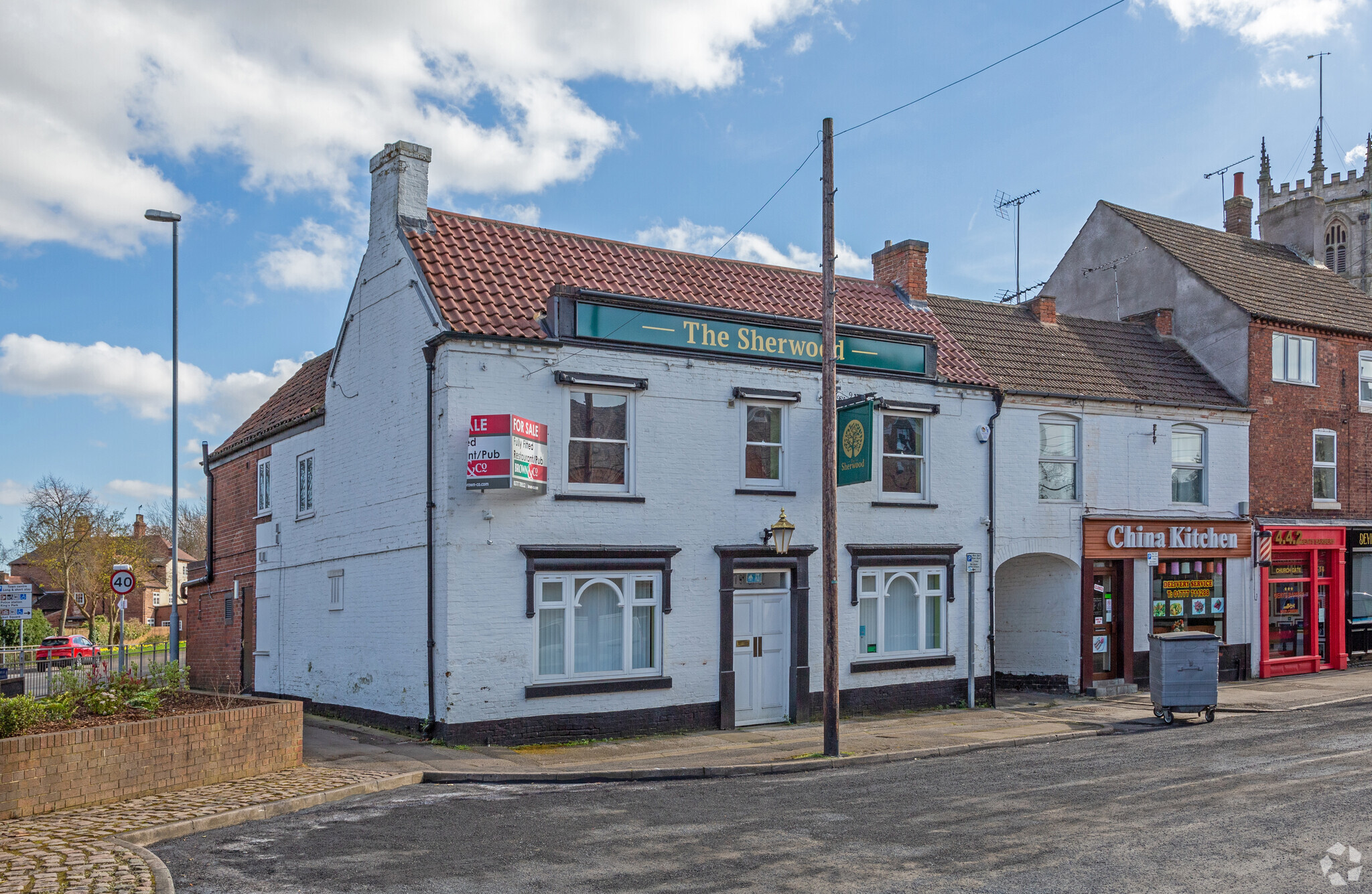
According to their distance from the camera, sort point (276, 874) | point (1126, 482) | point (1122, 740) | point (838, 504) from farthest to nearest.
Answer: point (1126, 482), point (838, 504), point (1122, 740), point (276, 874)

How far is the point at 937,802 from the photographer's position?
1135cm

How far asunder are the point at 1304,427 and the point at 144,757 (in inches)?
1003

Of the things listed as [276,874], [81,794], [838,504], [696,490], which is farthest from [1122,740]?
[81,794]

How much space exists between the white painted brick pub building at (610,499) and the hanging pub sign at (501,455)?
14.8 inches

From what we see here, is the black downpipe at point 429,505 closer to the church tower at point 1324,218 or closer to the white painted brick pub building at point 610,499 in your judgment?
the white painted brick pub building at point 610,499

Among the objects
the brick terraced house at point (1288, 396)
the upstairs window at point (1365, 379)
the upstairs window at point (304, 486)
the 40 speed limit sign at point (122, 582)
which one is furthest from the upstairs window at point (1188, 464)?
the 40 speed limit sign at point (122, 582)

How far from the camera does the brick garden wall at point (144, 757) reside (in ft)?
→ 34.7

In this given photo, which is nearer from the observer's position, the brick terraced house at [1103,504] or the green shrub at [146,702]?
the green shrub at [146,702]

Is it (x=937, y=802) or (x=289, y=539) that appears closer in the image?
(x=937, y=802)

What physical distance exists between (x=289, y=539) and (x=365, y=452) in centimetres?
446

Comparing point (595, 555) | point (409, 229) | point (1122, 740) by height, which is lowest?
→ point (1122, 740)

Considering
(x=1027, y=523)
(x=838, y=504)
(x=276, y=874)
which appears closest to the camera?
(x=276, y=874)

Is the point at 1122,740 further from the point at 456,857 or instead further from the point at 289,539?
the point at 289,539

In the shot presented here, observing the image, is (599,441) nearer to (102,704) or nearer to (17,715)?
(102,704)
